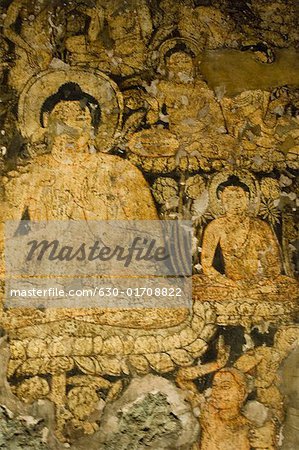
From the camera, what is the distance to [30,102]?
11.3ft

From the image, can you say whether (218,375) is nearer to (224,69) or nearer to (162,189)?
(162,189)

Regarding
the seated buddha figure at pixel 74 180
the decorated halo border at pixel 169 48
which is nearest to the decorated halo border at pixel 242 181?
the seated buddha figure at pixel 74 180

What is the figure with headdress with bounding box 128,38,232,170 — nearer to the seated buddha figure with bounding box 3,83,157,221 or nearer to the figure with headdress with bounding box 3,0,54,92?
the seated buddha figure with bounding box 3,83,157,221

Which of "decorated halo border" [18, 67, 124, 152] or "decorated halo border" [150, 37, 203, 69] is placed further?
"decorated halo border" [150, 37, 203, 69]

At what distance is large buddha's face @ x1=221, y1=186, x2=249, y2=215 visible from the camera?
11.4 feet

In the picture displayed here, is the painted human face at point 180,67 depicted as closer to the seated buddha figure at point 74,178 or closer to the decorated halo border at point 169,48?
the decorated halo border at point 169,48

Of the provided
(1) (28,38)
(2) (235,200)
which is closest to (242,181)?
(2) (235,200)

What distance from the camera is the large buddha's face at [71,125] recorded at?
3.43m

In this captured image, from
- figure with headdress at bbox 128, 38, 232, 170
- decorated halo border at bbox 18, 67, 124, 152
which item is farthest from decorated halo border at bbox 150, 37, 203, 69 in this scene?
decorated halo border at bbox 18, 67, 124, 152

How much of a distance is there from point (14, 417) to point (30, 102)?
1.69 m

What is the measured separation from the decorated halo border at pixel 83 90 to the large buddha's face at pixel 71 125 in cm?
6

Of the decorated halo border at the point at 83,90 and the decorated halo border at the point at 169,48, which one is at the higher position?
the decorated halo border at the point at 169,48

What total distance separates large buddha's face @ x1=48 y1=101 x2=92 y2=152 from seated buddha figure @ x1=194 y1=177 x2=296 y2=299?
0.82 metres

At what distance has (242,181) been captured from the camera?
3.51 m
